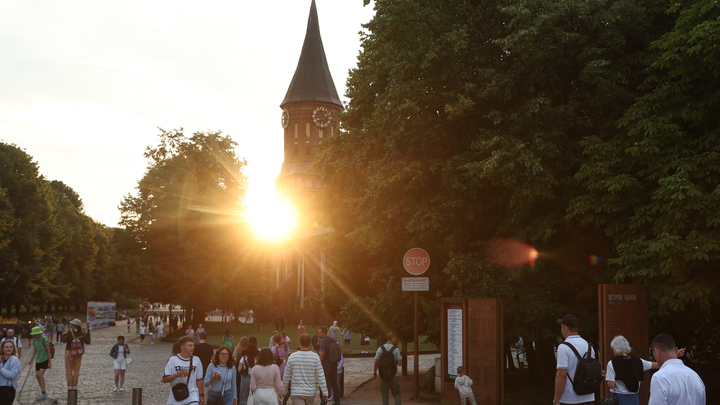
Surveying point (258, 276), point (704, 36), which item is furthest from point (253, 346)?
point (258, 276)

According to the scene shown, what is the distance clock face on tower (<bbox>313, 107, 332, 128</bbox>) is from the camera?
87375 mm

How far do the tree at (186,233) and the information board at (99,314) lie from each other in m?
9.26

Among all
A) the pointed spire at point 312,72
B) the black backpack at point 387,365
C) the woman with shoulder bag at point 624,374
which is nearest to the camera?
the woman with shoulder bag at point 624,374

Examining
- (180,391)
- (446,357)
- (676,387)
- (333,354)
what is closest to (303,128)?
(446,357)

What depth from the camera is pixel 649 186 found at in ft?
48.1

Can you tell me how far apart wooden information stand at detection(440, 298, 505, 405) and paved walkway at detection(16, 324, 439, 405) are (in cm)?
289

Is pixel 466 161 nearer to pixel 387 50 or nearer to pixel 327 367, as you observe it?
pixel 387 50

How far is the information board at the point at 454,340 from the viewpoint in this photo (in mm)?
14586

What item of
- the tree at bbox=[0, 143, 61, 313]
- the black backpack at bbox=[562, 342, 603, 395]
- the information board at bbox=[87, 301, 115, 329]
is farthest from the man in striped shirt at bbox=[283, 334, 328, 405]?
the information board at bbox=[87, 301, 115, 329]

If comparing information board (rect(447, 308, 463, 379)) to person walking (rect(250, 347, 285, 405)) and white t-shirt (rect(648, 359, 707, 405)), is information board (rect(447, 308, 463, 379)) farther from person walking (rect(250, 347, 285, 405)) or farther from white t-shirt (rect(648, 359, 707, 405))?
white t-shirt (rect(648, 359, 707, 405))

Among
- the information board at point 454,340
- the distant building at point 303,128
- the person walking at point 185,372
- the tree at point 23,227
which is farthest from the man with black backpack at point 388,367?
the distant building at point 303,128

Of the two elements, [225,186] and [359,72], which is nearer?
[359,72]

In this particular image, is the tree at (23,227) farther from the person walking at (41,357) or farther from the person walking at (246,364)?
the person walking at (246,364)

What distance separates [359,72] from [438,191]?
5723 mm
